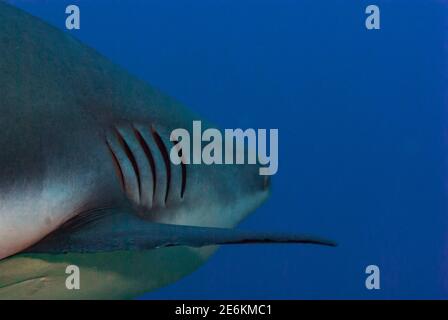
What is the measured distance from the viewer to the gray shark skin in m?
1.31

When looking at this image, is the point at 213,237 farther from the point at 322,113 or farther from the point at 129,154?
the point at 322,113

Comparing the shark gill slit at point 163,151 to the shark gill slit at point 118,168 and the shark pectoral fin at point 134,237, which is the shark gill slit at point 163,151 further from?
the shark pectoral fin at point 134,237

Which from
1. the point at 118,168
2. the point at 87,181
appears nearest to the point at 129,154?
the point at 118,168

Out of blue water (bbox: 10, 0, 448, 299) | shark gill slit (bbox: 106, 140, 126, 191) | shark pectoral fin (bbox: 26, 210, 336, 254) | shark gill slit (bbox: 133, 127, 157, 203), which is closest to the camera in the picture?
shark pectoral fin (bbox: 26, 210, 336, 254)

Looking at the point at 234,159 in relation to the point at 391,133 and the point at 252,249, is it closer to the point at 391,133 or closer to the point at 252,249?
the point at 252,249

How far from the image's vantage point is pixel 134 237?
1.29m

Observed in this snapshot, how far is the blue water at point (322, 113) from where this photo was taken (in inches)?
438

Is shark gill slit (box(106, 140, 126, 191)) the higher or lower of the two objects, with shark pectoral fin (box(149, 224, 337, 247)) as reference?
higher

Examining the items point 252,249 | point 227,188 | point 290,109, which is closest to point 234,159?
point 227,188

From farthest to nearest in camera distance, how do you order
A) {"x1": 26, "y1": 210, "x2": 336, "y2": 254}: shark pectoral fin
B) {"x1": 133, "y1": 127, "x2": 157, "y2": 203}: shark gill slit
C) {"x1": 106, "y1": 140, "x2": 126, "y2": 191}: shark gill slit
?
{"x1": 133, "y1": 127, "x2": 157, "y2": 203}: shark gill slit < {"x1": 106, "y1": 140, "x2": 126, "y2": 191}: shark gill slit < {"x1": 26, "y1": 210, "x2": 336, "y2": 254}: shark pectoral fin

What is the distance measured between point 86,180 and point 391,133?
12000mm

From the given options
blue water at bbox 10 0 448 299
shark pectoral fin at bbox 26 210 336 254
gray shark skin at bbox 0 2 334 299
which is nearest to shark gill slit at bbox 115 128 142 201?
gray shark skin at bbox 0 2 334 299

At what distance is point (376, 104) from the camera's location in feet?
42.5

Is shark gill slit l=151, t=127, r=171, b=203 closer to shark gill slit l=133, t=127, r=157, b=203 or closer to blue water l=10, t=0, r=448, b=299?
shark gill slit l=133, t=127, r=157, b=203
